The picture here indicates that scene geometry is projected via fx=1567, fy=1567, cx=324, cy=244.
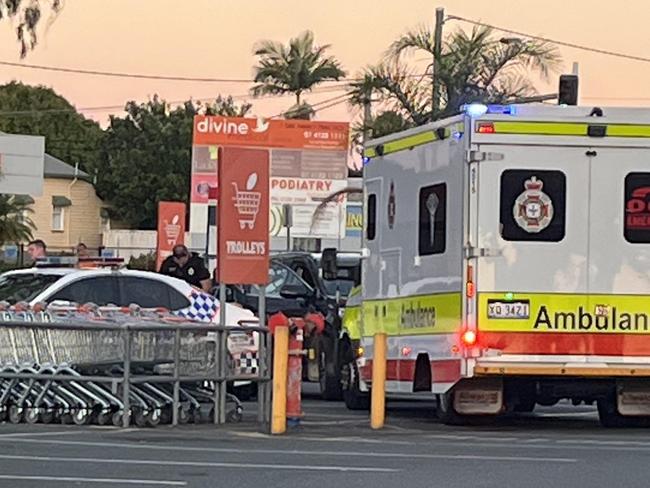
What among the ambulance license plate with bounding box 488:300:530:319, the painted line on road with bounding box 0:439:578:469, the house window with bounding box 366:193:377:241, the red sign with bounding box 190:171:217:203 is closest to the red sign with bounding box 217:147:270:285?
the house window with bounding box 366:193:377:241

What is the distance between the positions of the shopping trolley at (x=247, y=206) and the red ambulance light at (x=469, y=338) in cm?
248

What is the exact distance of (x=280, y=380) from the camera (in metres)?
14.7

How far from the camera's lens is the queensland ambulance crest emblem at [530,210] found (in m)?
14.8

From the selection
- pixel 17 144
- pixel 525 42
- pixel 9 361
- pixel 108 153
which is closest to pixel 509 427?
pixel 9 361

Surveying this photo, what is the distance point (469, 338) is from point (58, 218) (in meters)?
66.1

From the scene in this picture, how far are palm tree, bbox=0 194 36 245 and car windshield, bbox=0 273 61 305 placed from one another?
3639 cm

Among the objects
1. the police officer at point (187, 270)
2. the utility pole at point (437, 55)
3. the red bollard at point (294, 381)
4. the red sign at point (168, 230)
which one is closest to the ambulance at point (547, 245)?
the red bollard at point (294, 381)

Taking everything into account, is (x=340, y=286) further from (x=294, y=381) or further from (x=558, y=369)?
(x=558, y=369)

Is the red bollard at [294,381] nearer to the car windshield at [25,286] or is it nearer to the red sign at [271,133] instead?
the car windshield at [25,286]

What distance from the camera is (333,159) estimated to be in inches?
1731

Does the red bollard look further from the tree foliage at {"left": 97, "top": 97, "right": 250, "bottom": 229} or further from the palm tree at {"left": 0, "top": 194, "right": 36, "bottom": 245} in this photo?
the tree foliage at {"left": 97, "top": 97, "right": 250, "bottom": 229}

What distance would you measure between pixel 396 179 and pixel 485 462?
5.11m

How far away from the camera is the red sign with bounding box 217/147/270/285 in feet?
50.9

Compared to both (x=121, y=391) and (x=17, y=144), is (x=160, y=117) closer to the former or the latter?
(x=17, y=144)
